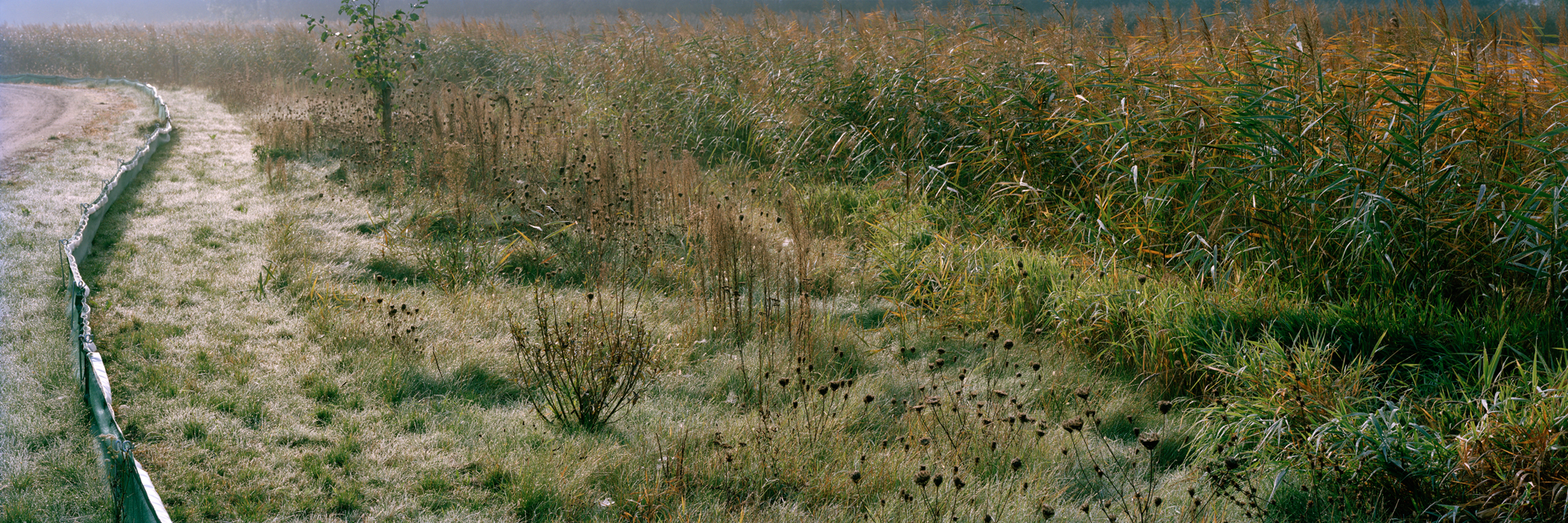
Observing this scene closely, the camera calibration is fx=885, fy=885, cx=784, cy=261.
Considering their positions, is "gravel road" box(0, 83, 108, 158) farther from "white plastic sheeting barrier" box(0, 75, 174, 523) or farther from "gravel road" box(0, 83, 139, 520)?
"white plastic sheeting barrier" box(0, 75, 174, 523)

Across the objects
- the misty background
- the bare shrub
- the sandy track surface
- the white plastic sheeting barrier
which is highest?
the misty background

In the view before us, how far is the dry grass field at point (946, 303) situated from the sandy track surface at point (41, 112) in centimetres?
284

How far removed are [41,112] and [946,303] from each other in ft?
40.7

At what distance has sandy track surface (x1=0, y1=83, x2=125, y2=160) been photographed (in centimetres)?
912

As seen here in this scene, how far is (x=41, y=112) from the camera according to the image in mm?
11336

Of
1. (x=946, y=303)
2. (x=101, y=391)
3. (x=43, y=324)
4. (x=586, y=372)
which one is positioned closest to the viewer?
(x=101, y=391)

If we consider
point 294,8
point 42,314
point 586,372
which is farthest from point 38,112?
point 294,8

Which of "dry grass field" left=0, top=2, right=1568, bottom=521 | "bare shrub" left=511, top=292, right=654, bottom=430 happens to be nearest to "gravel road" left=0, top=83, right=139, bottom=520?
"dry grass field" left=0, top=2, right=1568, bottom=521

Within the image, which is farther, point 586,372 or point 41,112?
point 41,112

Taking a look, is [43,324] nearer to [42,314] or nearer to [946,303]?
[42,314]

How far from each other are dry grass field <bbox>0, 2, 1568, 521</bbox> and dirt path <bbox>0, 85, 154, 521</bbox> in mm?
139

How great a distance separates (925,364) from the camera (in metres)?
4.34

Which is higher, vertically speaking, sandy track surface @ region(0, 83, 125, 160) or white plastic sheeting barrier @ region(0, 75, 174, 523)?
sandy track surface @ region(0, 83, 125, 160)

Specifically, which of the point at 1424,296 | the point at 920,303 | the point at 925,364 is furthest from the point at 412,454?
the point at 1424,296
